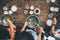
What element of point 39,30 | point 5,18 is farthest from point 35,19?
point 5,18

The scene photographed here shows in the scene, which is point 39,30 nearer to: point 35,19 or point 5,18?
point 35,19

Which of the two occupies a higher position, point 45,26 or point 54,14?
point 54,14

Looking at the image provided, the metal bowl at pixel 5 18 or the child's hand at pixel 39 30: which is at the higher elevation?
the metal bowl at pixel 5 18

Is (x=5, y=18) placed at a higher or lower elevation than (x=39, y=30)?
higher

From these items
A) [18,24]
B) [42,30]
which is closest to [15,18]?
[18,24]

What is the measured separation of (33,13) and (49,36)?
1.53 feet

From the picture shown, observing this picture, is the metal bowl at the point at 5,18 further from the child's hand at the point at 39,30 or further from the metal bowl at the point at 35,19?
the child's hand at the point at 39,30

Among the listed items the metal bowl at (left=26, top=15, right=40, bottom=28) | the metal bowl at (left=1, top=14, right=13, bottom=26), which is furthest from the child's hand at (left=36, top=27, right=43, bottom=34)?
the metal bowl at (left=1, top=14, right=13, bottom=26)

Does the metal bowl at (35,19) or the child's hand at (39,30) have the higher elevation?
the metal bowl at (35,19)

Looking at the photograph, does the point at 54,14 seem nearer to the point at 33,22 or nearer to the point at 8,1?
the point at 33,22

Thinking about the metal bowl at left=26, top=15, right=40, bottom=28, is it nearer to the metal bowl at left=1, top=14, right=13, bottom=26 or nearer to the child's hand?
the child's hand

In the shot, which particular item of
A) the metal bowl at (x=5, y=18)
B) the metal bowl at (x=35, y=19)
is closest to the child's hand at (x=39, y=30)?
the metal bowl at (x=35, y=19)

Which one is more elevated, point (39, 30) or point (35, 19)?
point (35, 19)

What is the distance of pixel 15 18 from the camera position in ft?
9.20
